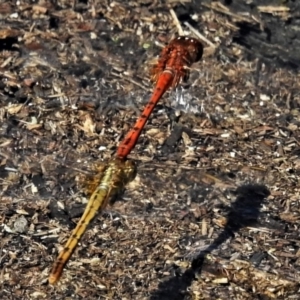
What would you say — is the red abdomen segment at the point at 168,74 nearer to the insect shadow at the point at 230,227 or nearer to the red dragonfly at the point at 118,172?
the red dragonfly at the point at 118,172

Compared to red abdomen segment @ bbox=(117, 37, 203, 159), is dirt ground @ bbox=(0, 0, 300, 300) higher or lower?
lower

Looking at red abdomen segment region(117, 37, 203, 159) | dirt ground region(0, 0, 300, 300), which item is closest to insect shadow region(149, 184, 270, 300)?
dirt ground region(0, 0, 300, 300)

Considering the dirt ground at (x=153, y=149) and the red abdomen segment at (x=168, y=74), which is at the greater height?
the red abdomen segment at (x=168, y=74)

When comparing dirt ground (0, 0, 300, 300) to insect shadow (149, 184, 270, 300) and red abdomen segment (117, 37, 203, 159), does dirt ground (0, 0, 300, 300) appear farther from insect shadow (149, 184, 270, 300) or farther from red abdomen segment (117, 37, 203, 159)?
red abdomen segment (117, 37, 203, 159)

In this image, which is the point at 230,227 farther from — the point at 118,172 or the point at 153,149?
the point at 118,172

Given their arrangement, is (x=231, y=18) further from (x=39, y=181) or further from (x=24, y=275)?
(x=24, y=275)

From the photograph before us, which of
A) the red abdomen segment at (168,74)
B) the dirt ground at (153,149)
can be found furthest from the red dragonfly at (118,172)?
Answer: the dirt ground at (153,149)

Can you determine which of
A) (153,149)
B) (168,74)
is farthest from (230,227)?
(168,74)
